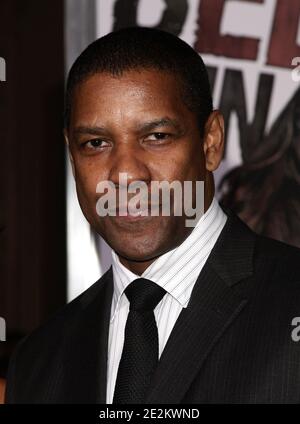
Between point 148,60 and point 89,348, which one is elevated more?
point 148,60

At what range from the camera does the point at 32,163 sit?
158 inches

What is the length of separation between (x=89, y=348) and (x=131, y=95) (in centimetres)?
70

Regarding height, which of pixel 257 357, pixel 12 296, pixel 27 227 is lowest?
pixel 12 296

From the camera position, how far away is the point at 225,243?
1.93m

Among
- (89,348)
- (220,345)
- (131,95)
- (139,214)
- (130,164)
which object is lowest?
(89,348)

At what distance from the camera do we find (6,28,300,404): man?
1692 millimetres

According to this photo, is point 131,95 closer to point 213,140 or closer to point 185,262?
point 213,140

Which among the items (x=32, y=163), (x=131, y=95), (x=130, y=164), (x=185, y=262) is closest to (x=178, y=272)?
(x=185, y=262)

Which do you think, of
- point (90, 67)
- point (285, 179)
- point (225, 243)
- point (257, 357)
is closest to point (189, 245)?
point (225, 243)

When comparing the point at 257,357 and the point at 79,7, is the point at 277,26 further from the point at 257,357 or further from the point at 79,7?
the point at 257,357

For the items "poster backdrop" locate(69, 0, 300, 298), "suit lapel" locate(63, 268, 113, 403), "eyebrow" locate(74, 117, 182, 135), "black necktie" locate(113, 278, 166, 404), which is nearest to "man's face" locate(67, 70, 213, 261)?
"eyebrow" locate(74, 117, 182, 135)

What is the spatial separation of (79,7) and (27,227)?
1.17 meters

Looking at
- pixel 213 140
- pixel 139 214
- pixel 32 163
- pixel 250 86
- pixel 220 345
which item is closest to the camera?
pixel 220 345

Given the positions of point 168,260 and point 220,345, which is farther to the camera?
point 168,260
